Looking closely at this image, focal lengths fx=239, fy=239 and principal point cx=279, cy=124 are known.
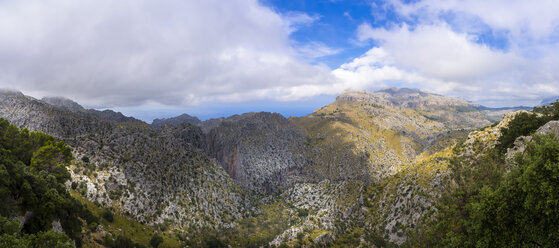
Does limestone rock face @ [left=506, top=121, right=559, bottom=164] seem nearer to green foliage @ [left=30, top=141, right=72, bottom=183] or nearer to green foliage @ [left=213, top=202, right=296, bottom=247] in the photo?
green foliage @ [left=213, top=202, right=296, bottom=247]

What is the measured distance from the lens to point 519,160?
33031mm

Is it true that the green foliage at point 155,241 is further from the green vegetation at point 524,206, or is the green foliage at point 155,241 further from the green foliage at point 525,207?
the green foliage at point 525,207

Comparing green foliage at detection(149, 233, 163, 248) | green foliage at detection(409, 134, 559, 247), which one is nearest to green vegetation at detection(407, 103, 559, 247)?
green foliage at detection(409, 134, 559, 247)

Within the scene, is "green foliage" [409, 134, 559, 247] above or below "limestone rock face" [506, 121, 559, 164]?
below

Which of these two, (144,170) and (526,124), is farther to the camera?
(144,170)

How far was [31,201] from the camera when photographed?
1387 inches

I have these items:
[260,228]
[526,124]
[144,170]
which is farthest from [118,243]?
[526,124]

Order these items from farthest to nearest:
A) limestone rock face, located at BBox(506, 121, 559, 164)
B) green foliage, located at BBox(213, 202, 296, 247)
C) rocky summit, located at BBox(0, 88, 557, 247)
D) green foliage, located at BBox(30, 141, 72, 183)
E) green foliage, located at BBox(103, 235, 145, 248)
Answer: green foliage, located at BBox(213, 202, 296, 247), rocky summit, located at BBox(0, 88, 557, 247), green foliage, located at BBox(30, 141, 72, 183), green foliage, located at BBox(103, 235, 145, 248), limestone rock face, located at BBox(506, 121, 559, 164)

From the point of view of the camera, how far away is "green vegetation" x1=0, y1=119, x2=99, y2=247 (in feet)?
88.5

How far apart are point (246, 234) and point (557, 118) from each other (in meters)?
111

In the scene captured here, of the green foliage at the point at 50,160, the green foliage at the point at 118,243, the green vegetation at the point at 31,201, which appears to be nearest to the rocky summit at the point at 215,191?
the green foliage at the point at 118,243

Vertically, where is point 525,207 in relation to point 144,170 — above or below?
above

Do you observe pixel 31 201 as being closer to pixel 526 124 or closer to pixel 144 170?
pixel 144 170

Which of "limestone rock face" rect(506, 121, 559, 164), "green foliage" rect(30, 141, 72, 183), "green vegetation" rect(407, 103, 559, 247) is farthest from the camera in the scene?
"green foliage" rect(30, 141, 72, 183)
